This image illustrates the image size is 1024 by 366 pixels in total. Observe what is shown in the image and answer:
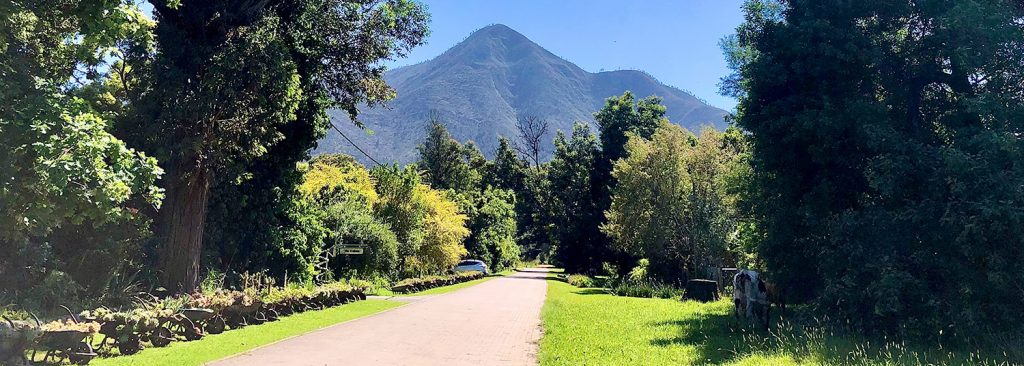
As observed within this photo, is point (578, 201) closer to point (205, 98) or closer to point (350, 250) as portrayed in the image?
point (350, 250)

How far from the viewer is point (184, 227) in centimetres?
1562

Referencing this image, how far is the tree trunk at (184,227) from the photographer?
599 inches

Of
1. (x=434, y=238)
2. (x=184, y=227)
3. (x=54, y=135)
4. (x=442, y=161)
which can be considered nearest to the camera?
(x=54, y=135)

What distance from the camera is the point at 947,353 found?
33.1 feet

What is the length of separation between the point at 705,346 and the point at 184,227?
44.3ft

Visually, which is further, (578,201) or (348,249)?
(578,201)

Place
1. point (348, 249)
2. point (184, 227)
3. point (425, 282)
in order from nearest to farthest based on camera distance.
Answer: point (184, 227) < point (348, 249) < point (425, 282)

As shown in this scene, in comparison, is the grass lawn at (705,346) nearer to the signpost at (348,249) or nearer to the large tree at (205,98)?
the large tree at (205,98)

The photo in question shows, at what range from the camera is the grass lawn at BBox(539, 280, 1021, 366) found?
9.21 m

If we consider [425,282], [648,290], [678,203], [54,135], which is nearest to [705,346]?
[54,135]

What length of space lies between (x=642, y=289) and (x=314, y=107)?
58.0 feet

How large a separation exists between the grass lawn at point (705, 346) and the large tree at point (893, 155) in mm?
1030

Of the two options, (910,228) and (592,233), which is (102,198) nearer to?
(910,228)

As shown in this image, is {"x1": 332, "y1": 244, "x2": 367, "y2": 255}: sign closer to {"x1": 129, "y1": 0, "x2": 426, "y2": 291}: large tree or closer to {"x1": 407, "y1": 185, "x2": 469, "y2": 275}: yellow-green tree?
{"x1": 129, "y1": 0, "x2": 426, "y2": 291}: large tree
